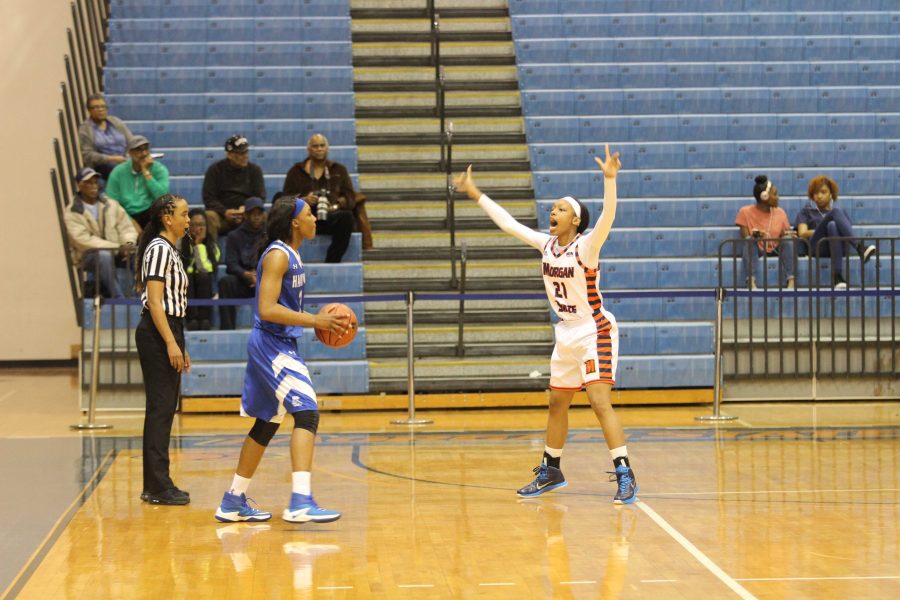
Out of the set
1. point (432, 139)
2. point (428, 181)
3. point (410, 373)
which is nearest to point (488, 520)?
point (410, 373)

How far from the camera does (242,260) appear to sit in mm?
13016

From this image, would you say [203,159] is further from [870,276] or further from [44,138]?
[870,276]

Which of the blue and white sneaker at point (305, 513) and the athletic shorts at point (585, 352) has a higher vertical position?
the athletic shorts at point (585, 352)

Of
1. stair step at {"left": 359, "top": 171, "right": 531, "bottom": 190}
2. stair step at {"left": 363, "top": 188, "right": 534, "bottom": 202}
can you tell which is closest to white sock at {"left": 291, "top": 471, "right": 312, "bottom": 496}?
stair step at {"left": 363, "top": 188, "right": 534, "bottom": 202}

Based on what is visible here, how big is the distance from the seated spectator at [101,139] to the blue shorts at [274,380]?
756 cm

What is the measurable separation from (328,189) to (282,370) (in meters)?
6.89

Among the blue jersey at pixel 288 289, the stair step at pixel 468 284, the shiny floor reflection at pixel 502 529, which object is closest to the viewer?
the shiny floor reflection at pixel 502 529

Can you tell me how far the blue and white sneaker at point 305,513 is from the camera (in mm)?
7074

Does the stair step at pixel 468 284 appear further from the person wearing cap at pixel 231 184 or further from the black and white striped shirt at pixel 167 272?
the black and white striped shirt at pixel 167 272

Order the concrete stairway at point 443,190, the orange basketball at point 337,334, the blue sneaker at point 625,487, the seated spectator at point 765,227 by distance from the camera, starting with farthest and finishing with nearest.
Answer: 1. the seated spectator at point 765,227
2. the concrete stairway at point 443,190
3. the blue sneaker at point 625,487
4. the orange basketball at point 337,334

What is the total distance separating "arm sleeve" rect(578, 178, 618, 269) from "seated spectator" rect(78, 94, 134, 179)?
25.6 feet

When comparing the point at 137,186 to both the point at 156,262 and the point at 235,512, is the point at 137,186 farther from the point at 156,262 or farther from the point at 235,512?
the point at 235,512

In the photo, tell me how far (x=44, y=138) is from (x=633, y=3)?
8028mm

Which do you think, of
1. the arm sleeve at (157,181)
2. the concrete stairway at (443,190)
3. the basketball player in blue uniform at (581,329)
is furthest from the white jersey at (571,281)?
the arm sleeve at (157,181)
